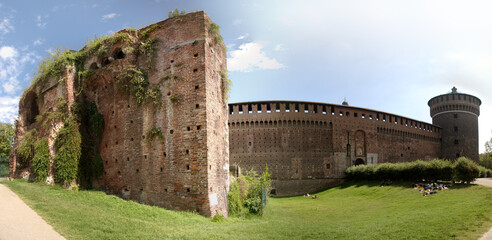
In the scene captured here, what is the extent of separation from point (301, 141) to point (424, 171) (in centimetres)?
1139

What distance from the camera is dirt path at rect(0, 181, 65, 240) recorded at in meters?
6.23

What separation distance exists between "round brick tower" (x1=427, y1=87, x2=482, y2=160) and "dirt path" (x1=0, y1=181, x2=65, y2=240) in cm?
4874

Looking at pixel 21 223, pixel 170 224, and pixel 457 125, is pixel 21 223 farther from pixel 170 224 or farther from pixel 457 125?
pixel 457 125

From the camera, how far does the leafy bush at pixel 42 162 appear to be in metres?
12.4

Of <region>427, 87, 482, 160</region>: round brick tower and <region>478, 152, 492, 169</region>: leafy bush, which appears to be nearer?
<region>478, 152, 492, 169</region>: leafy bush

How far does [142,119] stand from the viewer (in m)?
12.0

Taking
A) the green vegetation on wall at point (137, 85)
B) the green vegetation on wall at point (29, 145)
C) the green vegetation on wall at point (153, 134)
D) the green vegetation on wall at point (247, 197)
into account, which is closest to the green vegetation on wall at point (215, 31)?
the green vegetation on wall at point (137, 85)

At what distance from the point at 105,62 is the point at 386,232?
45.0 ft

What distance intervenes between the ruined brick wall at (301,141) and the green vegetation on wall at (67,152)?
1746 centimetres

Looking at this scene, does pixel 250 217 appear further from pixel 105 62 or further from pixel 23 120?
pixel 23 120

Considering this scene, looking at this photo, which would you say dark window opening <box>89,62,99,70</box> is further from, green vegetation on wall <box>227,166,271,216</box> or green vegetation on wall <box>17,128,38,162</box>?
green vegetation on wall <box>227,166,271,216</box>

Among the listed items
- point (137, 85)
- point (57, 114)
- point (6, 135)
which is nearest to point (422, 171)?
point (137, 85)

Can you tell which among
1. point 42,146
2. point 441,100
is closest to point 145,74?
point 42,146

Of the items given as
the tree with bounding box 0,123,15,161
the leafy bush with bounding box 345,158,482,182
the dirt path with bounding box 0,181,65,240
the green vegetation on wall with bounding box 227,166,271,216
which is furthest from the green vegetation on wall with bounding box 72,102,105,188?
the tree with bounding box 0,123,15,161
